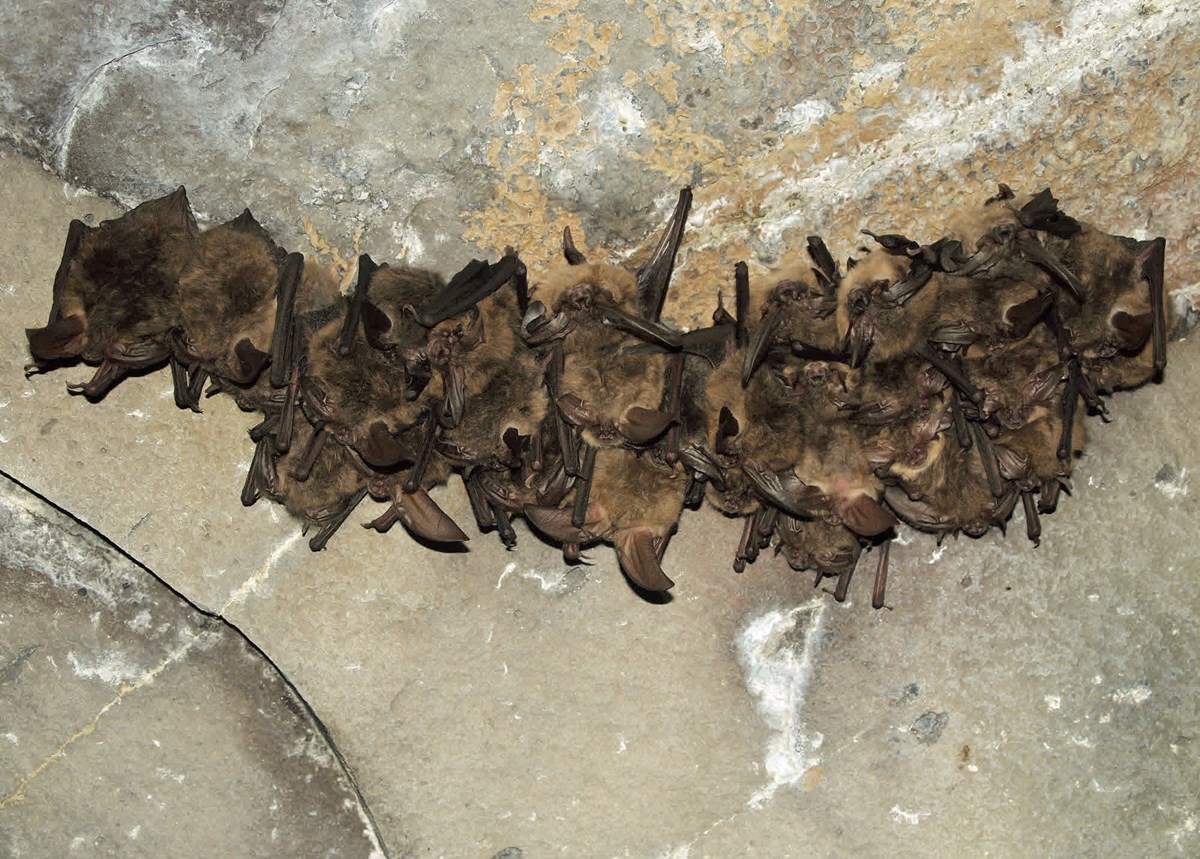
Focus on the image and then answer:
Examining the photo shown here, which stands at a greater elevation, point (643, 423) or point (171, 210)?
point (171, 210)

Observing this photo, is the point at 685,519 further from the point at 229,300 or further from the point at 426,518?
the point at 229,300

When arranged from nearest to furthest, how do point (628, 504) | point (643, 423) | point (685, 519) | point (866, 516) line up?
point (643, 423), point (866, 516), point (628, 504), point (685, 519)

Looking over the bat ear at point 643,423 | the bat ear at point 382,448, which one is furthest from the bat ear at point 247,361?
the bat ear at point 643,423

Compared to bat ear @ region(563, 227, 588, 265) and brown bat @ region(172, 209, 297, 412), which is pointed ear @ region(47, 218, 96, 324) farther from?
bat ear @ region(563, 227, 588, 265)

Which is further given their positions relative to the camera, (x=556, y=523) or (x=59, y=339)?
(x=556, y=523)

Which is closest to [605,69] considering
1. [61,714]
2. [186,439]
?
[186,439]

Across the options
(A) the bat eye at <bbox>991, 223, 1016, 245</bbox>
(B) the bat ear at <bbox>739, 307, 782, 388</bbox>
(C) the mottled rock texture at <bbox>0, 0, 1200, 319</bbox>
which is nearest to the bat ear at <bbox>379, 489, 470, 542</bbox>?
(C) the mottled rock texture at <bbox>0, 0, 1200, 319</bbox>

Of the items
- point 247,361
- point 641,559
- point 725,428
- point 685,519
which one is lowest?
point 685,519

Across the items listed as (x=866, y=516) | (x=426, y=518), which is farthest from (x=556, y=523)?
(x=866, y=516)

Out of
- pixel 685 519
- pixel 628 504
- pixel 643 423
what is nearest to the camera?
pixel 643 423
